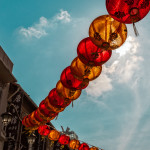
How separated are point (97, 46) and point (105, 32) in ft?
1.26

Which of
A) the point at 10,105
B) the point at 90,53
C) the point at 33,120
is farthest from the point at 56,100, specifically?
the point at 10,105

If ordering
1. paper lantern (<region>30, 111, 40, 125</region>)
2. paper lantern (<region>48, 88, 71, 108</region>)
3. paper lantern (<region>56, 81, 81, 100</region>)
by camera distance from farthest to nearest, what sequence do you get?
1. paper lantern (<region>30, 111, 40, 125</region>)
2. paper lantern (<region>48, 88, 71, 108</region>)
3. paper lantern (<region>56, 81, 81, 100</region>)

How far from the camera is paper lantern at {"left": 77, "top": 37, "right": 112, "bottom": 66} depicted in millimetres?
4721

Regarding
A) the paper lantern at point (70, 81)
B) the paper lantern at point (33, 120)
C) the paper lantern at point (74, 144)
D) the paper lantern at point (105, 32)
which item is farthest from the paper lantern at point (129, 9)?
the paper lantern at point (74, 144)

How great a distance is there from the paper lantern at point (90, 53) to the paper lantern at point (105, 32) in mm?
521

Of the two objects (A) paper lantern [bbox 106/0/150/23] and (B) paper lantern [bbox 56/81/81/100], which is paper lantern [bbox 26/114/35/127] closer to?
(B) paper lantern [bbox 56/81/81/100]

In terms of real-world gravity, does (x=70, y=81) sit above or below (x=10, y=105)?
below

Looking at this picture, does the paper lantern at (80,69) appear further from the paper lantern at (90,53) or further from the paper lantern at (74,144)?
the paper lantern at (74,144)

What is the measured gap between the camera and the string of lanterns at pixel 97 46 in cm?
349

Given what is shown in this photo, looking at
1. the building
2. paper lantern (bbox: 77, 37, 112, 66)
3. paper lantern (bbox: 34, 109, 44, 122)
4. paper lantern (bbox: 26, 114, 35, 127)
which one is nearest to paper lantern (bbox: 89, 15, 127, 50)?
paper lantern (bbox: 77, 37, 112, 66)

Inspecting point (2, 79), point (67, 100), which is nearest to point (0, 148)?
point (2, 79)

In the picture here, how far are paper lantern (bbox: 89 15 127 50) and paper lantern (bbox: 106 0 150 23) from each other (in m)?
0.59

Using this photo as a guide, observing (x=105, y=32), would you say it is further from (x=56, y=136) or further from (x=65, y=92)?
(x=56, y=136)

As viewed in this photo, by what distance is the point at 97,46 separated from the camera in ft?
14.5
